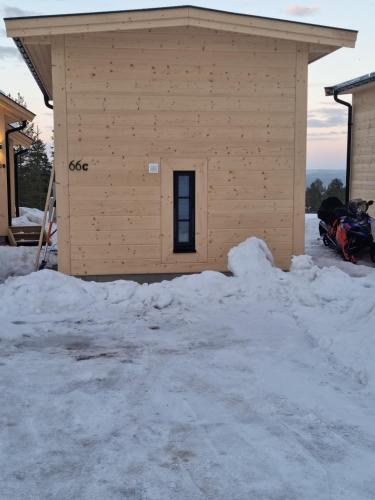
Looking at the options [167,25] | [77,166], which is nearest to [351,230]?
[167,25]

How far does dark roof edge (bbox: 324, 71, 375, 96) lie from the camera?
48.2 ft

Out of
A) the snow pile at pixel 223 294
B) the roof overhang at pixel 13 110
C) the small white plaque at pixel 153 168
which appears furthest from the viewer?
the roof overhang at pixel 13 110

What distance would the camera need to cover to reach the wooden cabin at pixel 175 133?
10414mm

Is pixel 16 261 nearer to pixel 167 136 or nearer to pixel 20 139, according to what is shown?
pixel 167 136

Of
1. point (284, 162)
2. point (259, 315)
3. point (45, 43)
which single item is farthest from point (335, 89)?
point (259, 315)

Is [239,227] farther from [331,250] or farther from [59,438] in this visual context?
[59,438]

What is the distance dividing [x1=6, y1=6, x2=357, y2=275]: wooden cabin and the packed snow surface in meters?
1.26

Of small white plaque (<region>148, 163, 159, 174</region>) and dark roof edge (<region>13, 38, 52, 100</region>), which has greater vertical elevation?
dark roof edge (<region>13, 38, 52, 100</region>)

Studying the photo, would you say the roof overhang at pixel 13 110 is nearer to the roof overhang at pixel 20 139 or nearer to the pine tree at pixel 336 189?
the roof overhang at pixel 20 139

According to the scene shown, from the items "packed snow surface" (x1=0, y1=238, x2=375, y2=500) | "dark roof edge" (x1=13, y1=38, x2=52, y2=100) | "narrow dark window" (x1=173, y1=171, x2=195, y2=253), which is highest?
"dark roof edge" (x1=13, y1=38, x2=52, y2=100)

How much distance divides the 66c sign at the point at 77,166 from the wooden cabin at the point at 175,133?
19 mm

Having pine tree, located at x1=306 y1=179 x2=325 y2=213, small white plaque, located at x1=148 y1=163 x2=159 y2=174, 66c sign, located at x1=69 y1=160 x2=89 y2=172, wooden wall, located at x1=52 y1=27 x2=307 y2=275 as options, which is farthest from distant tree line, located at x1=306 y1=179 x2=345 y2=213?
66c sign, located at x1=69 y1=160 x2=89 y2=172

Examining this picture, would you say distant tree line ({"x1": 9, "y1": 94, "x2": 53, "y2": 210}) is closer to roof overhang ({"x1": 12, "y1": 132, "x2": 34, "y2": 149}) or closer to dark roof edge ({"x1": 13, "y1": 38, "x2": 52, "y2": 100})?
roof overhang ({"x1": 12, "y1": 132, "x2": 34, "y2": 149})

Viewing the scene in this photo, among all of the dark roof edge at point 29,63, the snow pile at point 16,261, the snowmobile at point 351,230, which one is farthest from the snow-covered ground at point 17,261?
the snowmobile at point 351,230
